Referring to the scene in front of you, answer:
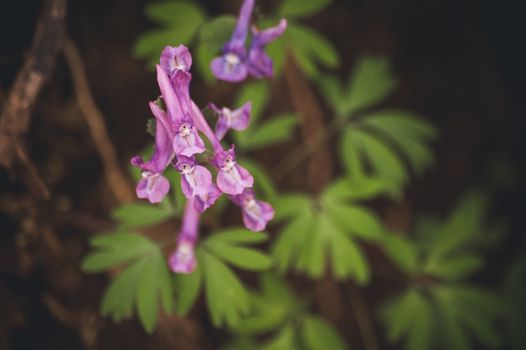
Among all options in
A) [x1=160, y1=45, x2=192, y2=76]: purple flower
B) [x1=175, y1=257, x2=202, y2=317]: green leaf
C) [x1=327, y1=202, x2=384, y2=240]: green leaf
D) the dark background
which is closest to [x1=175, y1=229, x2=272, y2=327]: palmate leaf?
[x1=175, y1=257, x2=202, y2=317]: green leaf

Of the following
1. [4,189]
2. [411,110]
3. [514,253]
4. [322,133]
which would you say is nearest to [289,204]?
[322,133]

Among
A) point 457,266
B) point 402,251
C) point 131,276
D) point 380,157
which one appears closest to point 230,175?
point 131,276

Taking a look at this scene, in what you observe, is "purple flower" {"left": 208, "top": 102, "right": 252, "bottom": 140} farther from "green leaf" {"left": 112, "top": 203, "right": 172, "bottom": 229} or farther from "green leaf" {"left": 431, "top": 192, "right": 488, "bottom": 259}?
"green leaf" {"left": 431, "top": 192, "right": 488, "bottom": 259}

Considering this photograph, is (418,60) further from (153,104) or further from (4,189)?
(4,189)

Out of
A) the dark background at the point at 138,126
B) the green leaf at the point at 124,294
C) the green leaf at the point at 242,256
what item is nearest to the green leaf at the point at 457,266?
the dark background at the point at 138,126

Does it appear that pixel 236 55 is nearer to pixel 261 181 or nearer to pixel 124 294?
pixel 261 181

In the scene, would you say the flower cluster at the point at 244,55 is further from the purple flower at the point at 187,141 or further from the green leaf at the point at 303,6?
the green leaf at the point at 303,6
